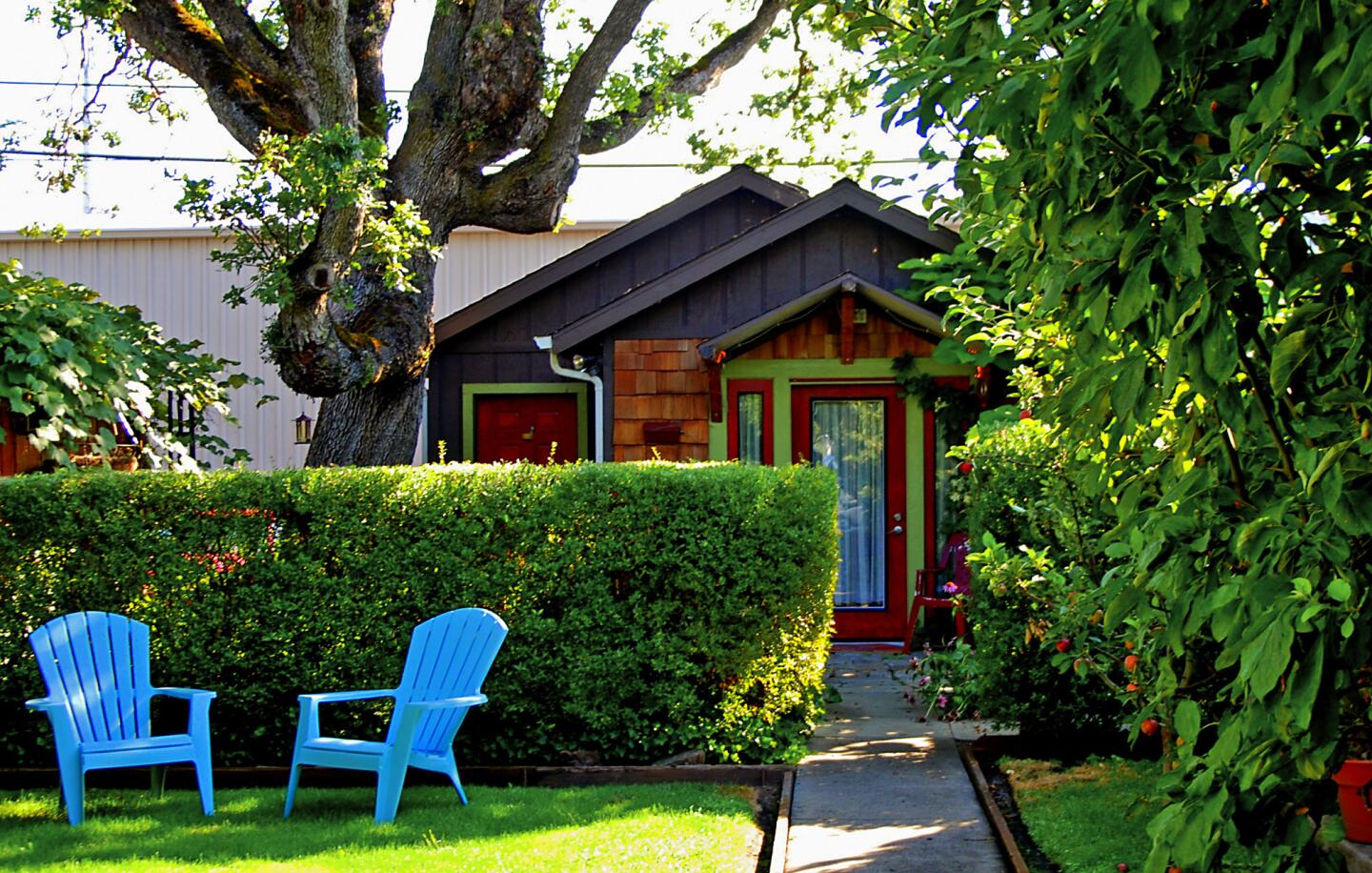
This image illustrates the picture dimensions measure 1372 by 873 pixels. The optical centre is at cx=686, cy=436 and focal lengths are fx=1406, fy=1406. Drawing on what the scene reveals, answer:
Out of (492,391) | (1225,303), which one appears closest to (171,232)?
(492,391)

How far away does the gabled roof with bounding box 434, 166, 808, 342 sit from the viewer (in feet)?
48.2

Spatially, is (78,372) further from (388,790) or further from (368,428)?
(388,790)

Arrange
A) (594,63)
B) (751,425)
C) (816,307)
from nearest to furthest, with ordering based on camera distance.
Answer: (816,307)
(751,425)
(594,63)

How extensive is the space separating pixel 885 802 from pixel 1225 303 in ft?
15.9

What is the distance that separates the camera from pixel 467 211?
1310cm

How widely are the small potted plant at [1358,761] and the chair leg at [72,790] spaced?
5352 mm

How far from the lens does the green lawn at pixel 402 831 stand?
5.86 metres

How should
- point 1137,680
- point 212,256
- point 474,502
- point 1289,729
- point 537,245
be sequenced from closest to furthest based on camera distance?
point 1289,729, point 1137,680, point 474,502, point 212,256, point 537,245

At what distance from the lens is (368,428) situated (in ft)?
41.9

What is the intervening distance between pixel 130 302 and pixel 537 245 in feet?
19.4

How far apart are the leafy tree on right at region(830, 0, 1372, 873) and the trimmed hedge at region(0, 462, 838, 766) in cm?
490

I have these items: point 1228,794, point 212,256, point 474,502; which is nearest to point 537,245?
point 212,256

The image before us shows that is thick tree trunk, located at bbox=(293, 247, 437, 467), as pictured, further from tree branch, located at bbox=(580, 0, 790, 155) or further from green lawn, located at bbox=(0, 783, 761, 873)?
green lawn, located at bbox=(0, 783, 761, 873)

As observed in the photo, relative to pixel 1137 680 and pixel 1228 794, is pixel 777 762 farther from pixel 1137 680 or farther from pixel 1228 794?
pixel 1228 794
